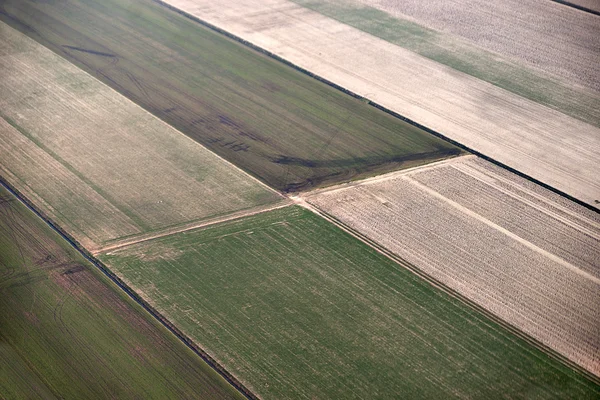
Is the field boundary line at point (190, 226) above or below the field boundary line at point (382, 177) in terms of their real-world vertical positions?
below

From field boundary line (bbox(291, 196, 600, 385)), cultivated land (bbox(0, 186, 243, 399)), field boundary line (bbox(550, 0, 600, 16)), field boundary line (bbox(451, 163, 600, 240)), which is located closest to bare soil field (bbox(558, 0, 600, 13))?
field boundary line (bbox(550, 0, 600, 16))

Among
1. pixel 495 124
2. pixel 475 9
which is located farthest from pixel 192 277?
pixel 475 9

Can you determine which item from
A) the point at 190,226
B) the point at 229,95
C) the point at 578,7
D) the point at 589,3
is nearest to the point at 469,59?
the point at 578,7

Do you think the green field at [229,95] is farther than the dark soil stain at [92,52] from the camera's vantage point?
No

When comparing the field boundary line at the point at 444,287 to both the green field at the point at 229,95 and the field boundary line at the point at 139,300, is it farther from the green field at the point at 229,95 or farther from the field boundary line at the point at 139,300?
the field boundary line at the point at 139,300

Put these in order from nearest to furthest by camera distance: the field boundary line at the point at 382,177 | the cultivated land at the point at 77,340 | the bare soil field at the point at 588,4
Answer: the cultivated land at the point at 77,340
the field boundary line at the point at 382,177
the bare soil field at the point at 588,4

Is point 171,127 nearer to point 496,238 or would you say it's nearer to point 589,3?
point 496,238

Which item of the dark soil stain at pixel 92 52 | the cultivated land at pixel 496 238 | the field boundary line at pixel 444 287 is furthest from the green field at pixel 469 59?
the field boundary line at pixel 444 287

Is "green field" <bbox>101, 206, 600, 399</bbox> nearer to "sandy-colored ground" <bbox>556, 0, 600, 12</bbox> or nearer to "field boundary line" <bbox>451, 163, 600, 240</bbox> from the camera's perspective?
"field boundary line" <bbox>451, 163, 600, 240</bbox>
